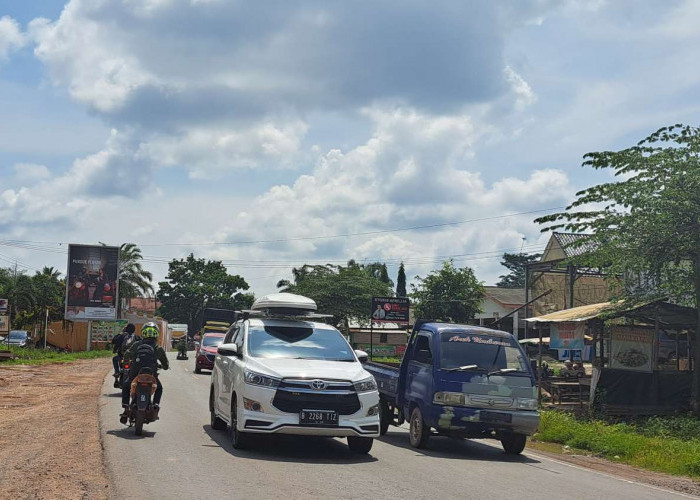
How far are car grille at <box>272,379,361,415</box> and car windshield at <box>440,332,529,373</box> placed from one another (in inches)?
104

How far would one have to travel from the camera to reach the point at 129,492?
26.9ft

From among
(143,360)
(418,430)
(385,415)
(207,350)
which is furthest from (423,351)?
(207,350)

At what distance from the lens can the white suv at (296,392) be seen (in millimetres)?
11078

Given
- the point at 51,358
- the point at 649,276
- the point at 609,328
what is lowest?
the point at 51,358

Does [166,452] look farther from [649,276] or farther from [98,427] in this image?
[649,276]

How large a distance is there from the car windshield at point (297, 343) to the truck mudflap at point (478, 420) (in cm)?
166

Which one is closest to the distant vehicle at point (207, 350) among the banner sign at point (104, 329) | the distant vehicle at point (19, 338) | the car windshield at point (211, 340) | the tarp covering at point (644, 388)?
the car windshield at point (211, 340)

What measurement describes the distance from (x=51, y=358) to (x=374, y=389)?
3851cm

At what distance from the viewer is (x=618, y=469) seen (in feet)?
43.4

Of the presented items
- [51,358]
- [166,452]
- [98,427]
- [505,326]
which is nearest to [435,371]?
[166,452]

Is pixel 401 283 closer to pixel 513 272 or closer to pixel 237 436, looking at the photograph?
pixel 513 272

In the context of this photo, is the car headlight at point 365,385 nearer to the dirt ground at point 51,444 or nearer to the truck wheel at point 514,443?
the truck wheel at point 514,443

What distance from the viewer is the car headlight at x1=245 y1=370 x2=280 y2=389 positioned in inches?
441

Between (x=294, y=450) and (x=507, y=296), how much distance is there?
63109 mm
